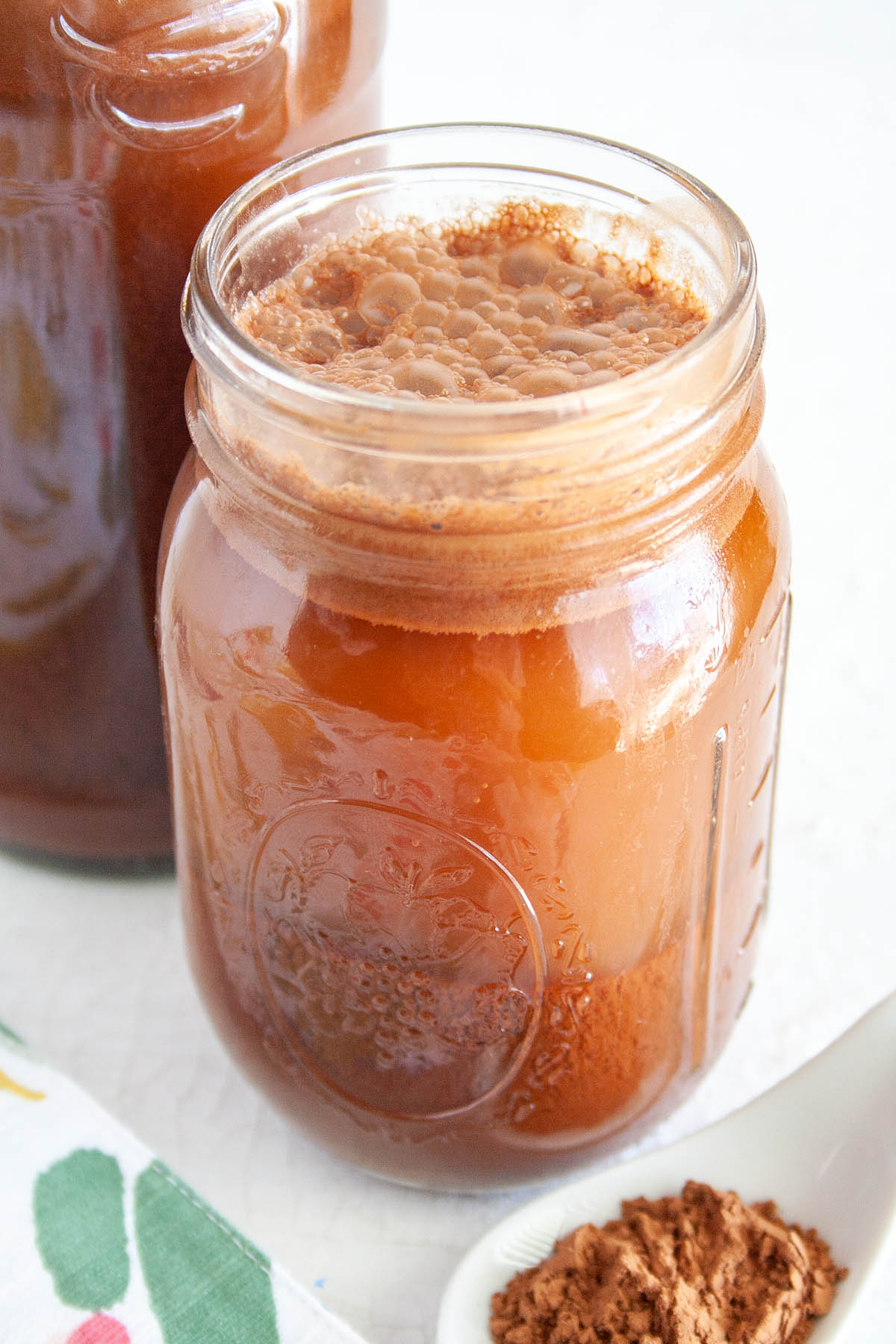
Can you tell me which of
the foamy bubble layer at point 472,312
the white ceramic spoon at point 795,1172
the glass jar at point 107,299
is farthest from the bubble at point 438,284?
the white ceramic spoon at point 795,1172

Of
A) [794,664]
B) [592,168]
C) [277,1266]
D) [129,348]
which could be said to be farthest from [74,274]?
[794,664]

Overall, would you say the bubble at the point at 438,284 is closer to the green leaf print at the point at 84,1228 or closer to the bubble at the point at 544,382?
the bubble at the point at 544,382

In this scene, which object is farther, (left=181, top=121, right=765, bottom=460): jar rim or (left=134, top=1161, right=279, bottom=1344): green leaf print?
(left=134, top=1161, right=279, bottom=1344): green leaf print

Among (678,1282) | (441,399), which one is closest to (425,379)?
(441,399)

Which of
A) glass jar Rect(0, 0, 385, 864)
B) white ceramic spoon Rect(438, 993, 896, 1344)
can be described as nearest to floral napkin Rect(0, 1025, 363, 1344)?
white ceramic spoon Rect(438, 993, 896, 1344)

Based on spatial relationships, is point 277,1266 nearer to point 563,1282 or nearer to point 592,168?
point 563,1282

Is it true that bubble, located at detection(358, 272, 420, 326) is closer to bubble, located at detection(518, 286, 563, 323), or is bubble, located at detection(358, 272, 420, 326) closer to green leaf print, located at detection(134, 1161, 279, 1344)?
bubble, located at detection(518, 286, 563, 323)

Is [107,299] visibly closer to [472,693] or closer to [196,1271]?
[472,693]
